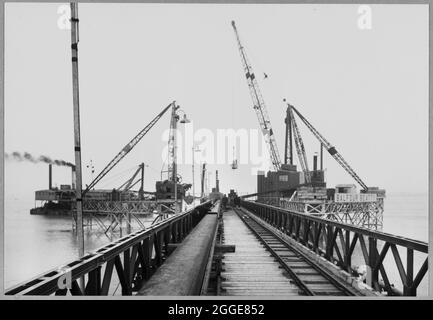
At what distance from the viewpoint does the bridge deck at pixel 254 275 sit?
882cm

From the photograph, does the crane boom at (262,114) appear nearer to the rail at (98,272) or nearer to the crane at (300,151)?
the crane at (300,151)

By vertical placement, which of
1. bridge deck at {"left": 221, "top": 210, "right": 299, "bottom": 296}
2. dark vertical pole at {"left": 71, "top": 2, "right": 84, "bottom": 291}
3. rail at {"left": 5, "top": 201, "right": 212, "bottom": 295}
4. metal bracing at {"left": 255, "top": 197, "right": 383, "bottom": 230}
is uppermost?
dark vertical pole at {"left": 71, "top": 2, "right": 84, "bottom": 291}

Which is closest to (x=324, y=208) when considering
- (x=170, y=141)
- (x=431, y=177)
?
(x=170, y=141)

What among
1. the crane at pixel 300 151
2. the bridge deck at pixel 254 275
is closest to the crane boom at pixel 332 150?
the crane at pixel 300 151

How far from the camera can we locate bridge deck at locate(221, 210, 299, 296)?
8.82 meters

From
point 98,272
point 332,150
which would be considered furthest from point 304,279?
point 332,150

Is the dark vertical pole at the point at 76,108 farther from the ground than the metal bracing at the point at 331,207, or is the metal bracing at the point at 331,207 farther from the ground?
the dark vertical pole at the point at 76,108

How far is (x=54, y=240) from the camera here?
2211 inches

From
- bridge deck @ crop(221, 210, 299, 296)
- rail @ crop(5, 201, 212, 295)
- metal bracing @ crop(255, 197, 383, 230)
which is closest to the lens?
rail @ crop(5, 201, 212, 295)

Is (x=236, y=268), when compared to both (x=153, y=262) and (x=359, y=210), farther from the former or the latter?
(x=359, y=210)

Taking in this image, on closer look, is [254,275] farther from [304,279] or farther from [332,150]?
[332,150]

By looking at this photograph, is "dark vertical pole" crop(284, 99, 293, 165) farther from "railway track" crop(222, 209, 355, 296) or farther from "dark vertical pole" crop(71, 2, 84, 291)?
"dark vertical pole" crop(71, 2, 84, 291)

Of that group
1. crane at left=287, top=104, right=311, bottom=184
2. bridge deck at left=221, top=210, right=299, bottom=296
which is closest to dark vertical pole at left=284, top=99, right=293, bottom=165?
crane at left=287, top=104, right=311, bottom=184
